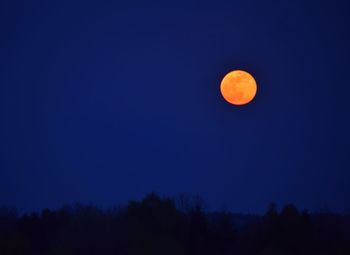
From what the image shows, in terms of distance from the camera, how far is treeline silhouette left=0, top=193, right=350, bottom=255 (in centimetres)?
4547

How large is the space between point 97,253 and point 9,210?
27.8m

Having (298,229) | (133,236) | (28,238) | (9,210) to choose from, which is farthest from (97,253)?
(9,210)

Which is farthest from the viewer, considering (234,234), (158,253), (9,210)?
(9,210)

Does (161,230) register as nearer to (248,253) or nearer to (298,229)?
(248,253)

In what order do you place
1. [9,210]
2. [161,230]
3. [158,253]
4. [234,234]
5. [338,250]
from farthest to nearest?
[9,210] < [234,234] < [161,230] < [338,250] < [158,253]

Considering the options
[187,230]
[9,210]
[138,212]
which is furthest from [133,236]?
[9,210]

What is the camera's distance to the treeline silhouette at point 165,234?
45469mm

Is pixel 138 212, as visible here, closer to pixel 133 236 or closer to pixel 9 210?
pixel 133 236

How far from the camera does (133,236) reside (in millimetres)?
45781

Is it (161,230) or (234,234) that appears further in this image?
(234,234)

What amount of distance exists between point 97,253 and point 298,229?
12849 millimetres

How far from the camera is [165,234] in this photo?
4781 centimetres

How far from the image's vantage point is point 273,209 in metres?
54.6

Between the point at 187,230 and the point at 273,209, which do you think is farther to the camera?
the point at 273,209
